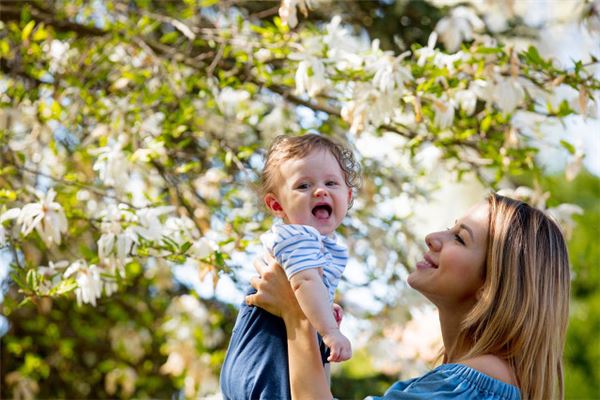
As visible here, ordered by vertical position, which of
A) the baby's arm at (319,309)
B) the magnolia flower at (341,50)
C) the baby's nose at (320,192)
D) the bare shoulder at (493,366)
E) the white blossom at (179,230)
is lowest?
the white blossom at (179,230)

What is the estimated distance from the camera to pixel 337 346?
6.60ft

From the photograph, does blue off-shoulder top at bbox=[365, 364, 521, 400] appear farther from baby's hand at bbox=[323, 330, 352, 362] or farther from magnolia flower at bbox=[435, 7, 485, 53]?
magnolia flower at bbox=[435, 7, 485, 53]

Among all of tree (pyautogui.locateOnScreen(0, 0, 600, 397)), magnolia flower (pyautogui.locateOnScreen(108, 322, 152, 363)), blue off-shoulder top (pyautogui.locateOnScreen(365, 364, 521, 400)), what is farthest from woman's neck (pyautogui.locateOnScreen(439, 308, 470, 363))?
magnolia flower (pyautogui.locateOnScreen(108, 322, 152, 363))

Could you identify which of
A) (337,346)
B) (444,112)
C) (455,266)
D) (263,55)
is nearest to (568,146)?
(444,112)

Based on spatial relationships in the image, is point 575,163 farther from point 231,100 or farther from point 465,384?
Result: point 465,384

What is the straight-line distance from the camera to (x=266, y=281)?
7.25 ft

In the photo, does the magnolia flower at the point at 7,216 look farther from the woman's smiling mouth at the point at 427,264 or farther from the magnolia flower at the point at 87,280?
the woman's smiling mouth at the point at 427,264

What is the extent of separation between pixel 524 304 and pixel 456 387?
23 cm

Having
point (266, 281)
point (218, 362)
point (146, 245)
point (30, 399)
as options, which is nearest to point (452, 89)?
point (146, 245)

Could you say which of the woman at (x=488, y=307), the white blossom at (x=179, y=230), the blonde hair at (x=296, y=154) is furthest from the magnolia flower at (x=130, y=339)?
the woman at (x=488, y=307)

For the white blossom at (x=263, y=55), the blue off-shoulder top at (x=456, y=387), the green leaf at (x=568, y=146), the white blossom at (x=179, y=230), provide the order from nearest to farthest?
the blue off-shoulder top at (x=456, y=387)
the white blossom at (x=179, y=230)
the green leaf at (x=568, y=146)
the white blossom at (x=263, y=55)

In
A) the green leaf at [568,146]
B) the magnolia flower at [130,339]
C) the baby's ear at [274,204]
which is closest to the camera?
the baby's ear at [274,204]

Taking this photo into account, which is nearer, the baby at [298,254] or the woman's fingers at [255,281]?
the baby at [298,254]

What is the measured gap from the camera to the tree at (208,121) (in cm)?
315
